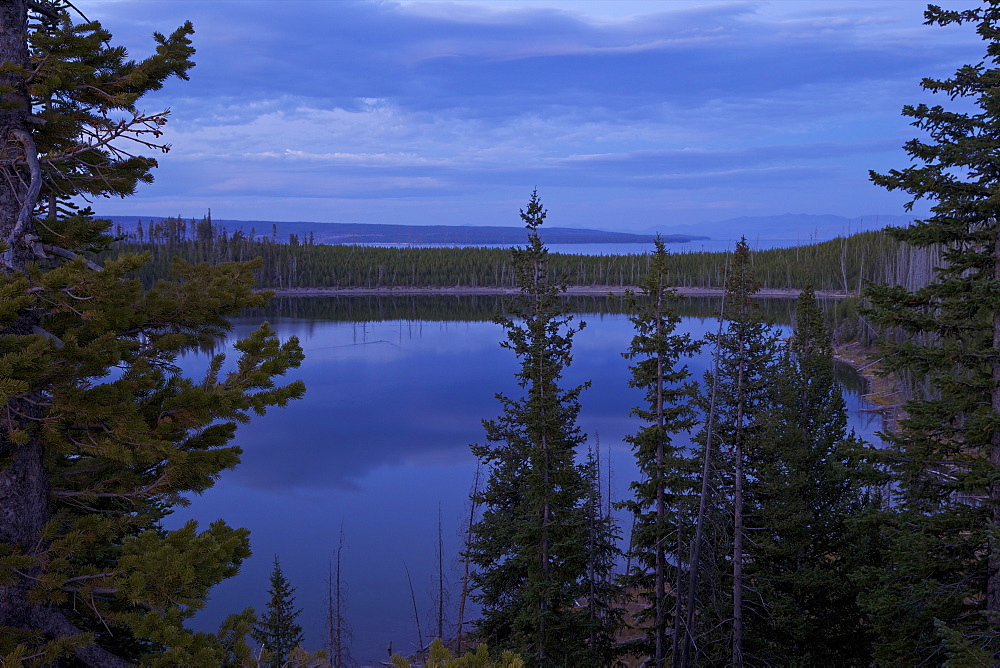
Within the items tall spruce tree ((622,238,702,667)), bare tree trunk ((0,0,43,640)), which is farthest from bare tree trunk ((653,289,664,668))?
bare tree trunk ((0,0,43,640))

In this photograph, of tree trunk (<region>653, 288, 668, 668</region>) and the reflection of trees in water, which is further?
the reflection of trees in water

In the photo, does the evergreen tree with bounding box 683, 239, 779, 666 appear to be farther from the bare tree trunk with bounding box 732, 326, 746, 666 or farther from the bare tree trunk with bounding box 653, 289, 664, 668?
the bare tree trunk with bounding box 653, 289, 664, 668

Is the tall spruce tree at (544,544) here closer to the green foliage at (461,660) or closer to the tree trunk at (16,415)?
the green foliage at (461,660)

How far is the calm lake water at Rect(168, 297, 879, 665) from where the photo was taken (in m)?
32.2

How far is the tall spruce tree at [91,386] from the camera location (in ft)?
20.7

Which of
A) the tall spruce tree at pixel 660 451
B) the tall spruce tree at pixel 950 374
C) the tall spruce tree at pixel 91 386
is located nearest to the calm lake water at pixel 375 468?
the tall spruce tree at pixel 660 451

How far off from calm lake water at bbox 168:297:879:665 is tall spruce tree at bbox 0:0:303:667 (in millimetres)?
21740

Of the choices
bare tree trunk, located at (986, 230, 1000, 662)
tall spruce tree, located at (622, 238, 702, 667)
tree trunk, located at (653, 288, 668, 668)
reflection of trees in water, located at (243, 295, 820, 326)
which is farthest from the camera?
reflection of trees in water, located at (243, 295, 820, 326)

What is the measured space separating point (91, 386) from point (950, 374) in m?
10.9

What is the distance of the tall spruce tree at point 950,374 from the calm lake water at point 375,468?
57.0 ft

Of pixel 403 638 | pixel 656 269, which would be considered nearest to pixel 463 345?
pixel 403 638

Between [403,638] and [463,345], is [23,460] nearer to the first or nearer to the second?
[403,638]

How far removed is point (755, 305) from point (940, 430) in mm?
8151

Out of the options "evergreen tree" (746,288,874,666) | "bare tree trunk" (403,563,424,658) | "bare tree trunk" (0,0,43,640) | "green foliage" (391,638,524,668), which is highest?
"bare tree trunk" (0,0,43,640)
